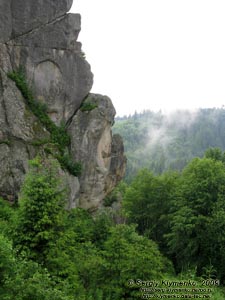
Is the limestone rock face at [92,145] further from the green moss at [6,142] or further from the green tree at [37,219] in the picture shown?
the green tree at [37,219]

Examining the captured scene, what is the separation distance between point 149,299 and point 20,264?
5.05m

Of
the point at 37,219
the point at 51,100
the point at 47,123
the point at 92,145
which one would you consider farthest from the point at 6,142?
the point at 37,219

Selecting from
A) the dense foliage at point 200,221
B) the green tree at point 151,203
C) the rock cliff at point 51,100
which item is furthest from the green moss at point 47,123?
the dense foliage at point 200,221

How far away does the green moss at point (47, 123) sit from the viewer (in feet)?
98.8

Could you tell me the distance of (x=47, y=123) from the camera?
3111 centimetres

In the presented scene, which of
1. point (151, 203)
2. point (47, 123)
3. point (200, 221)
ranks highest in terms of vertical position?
point (47, 123)

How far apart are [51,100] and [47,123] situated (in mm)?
2427

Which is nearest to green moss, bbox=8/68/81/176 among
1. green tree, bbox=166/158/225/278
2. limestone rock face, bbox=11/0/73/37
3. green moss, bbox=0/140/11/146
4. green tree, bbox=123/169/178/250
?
green moss, bbox=0/140/11/146

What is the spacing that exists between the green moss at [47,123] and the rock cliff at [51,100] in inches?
13.8

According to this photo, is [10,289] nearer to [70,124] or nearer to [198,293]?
[198,293]

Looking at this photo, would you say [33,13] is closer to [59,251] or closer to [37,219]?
[37,219]

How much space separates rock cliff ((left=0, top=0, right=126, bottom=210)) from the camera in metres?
28.9

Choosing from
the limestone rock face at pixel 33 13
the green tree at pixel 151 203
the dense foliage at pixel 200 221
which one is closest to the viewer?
the dense foliage at pixel 200 221

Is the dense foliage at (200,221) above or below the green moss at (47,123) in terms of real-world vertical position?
below
